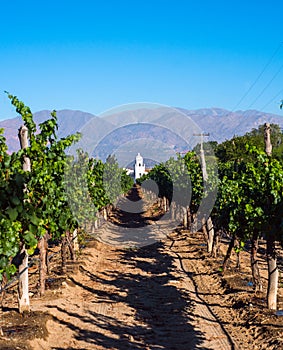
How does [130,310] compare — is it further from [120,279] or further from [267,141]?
[267,141]

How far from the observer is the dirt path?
8.91 m

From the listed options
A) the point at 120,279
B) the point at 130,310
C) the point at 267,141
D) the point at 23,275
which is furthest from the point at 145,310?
the point at 267,141

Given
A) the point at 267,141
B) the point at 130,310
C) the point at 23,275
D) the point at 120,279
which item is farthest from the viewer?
the point at 120,279

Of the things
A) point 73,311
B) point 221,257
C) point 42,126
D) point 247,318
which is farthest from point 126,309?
point 221,257

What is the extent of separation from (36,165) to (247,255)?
11.7 meters

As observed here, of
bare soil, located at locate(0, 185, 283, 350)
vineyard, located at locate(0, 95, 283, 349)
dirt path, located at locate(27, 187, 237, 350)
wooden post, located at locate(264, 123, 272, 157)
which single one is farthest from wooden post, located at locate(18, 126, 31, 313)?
wooden post, located at locate(264, 123, 272, 157)

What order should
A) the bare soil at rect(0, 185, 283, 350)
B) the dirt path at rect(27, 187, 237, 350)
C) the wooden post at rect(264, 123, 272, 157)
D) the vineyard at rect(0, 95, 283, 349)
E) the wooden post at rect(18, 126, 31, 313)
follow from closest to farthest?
the vineyard at rect(0, 95, 283, 349), the bare soil at rect(0, 185, 283, 350), the dirt path at rect(27, 187, 237, 350), the wooden post at rect(18, 126, 31, 313), the wooden post at rect(264, 123, 272, 157)

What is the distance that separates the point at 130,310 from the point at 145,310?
1.22 feet

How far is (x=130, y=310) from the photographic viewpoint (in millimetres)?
11344

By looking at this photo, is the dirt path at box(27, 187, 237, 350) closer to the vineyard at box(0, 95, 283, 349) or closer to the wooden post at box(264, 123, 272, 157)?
the vineyard at box(0, 95, 283, 349)

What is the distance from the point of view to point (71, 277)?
13977 millimetres

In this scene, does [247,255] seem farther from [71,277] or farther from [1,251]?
[1,251]

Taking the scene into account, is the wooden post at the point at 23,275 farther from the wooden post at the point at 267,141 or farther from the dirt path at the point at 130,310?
the wooden post at the point at 267,141

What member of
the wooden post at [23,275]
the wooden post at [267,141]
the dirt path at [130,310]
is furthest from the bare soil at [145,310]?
the wooden post at [267,141]
